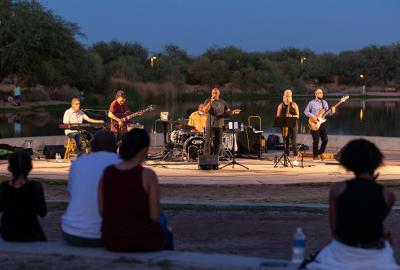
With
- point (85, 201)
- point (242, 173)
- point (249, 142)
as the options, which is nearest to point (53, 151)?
point (249, 142)

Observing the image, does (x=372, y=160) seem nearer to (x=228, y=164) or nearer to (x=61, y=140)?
(x=228, y=164)

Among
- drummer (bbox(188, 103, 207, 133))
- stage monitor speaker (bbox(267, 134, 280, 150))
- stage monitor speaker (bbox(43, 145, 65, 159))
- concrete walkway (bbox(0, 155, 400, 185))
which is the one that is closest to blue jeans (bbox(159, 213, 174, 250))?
concrete walkway (bbox(0, 155, 400, 185))

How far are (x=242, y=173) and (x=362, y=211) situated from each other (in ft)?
33.3

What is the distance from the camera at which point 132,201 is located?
5.40 meters

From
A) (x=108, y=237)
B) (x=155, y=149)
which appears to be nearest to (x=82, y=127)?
(x=155, y=149)

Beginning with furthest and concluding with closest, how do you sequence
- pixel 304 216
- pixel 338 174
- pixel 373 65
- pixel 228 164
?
pixel 373 65 < pixel 228 164 < pixel 338 174 < pixel 304 216

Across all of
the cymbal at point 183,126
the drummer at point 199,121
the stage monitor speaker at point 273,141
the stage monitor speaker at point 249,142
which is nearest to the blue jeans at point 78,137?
the cymbal at point 183,126

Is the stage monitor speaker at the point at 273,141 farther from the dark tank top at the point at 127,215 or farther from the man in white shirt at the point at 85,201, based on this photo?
the dark tank top at the point at 127,215

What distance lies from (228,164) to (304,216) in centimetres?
724

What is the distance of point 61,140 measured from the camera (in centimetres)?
2191

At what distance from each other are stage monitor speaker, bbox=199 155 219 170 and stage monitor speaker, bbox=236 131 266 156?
3.13 m

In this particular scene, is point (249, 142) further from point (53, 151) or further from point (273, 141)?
point (53, 151)

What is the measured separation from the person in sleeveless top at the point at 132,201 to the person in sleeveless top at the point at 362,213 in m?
1.31

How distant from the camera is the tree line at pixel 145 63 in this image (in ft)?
156
